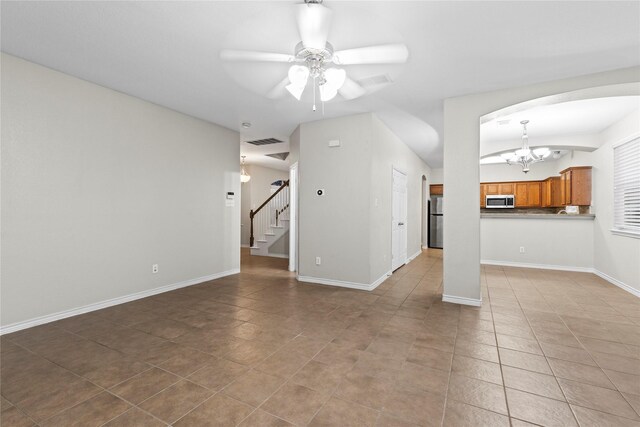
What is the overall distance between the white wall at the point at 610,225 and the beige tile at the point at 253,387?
539 centimetres

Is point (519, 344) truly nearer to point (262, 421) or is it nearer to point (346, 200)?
point (262, 421)

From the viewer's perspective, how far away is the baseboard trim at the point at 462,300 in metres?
3.79

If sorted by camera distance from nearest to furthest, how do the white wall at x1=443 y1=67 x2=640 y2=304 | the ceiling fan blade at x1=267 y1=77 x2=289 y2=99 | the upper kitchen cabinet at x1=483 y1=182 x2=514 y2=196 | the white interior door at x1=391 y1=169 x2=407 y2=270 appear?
the ceiling fan blade at x1=267 y1=77 x2=289 y2=99 → the white wall at x1=443 y1=67 x2=640 y2=304 → the white interior door at x1=391 y1=169 x2=407 y2=270 → the upper kitchen cabinet at x1=483 y1=182 x2=514 y2=196

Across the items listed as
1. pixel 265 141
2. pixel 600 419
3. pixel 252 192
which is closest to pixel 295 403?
pixel 600 419

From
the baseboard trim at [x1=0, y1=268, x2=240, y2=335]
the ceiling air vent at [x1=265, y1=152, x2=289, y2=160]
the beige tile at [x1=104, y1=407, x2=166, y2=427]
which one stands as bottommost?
the beige tile at [x1=104, y1=407, x2=166, y2=427]

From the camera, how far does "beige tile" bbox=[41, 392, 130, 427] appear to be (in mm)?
1670

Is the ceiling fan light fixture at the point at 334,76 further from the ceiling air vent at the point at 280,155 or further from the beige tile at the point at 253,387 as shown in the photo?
the ceiling air vent at the point at 280,155

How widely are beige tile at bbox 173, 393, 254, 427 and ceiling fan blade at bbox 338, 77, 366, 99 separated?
122 inches

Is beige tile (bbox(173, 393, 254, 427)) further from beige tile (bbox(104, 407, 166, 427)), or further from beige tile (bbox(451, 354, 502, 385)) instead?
beige tile (bbox(451, 354, 502, 385))

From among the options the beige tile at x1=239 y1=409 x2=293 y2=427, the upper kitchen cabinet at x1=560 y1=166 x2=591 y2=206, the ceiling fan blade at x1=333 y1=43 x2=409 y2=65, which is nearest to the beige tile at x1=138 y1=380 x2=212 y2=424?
the beige tile at x1=239 y1=409 x2=293 y2=427

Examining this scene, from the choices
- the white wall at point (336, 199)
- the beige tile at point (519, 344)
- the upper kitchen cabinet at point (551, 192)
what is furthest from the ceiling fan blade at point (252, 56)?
the upper kitchen cabinet at point (551, 192)

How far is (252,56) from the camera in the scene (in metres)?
2.84

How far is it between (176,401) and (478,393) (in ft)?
6.55

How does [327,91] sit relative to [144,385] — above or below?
above
